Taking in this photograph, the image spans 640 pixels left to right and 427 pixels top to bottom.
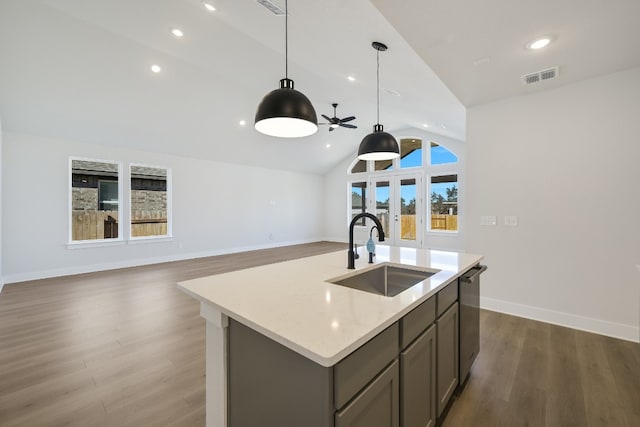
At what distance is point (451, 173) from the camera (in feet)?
23.8

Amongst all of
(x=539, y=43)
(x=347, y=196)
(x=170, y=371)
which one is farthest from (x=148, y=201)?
(x=539, y=43)

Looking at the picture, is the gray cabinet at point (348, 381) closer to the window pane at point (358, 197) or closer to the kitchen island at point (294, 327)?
the kitchen island at point (294, 327)

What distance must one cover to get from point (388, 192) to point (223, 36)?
20.9 ft

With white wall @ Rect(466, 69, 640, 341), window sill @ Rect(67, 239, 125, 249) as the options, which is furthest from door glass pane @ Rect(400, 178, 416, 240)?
window sill @ Rect(67, 239, 125, 249)

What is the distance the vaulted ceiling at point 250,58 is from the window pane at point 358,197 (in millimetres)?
3401

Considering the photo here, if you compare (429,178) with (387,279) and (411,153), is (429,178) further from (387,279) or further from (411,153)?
(387,279)

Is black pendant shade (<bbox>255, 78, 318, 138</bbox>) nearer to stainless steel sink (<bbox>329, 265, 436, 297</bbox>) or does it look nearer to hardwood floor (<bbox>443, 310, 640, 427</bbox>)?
stainless steel sink (<bbox>329, 265, 436, 297</bbox>)

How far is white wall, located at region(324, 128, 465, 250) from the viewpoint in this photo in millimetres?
7133

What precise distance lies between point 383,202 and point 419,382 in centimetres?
764

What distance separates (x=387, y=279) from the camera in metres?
2.03

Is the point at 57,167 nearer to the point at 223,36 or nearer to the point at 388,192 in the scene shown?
the point at 223,36

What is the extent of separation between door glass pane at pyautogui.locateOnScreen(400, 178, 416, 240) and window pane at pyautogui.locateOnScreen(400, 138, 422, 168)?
1.54 ft

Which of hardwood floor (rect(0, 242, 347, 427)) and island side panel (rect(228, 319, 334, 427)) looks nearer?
island side panel (rect(228, 319, 334, 427))

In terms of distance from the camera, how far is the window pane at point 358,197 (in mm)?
9219
